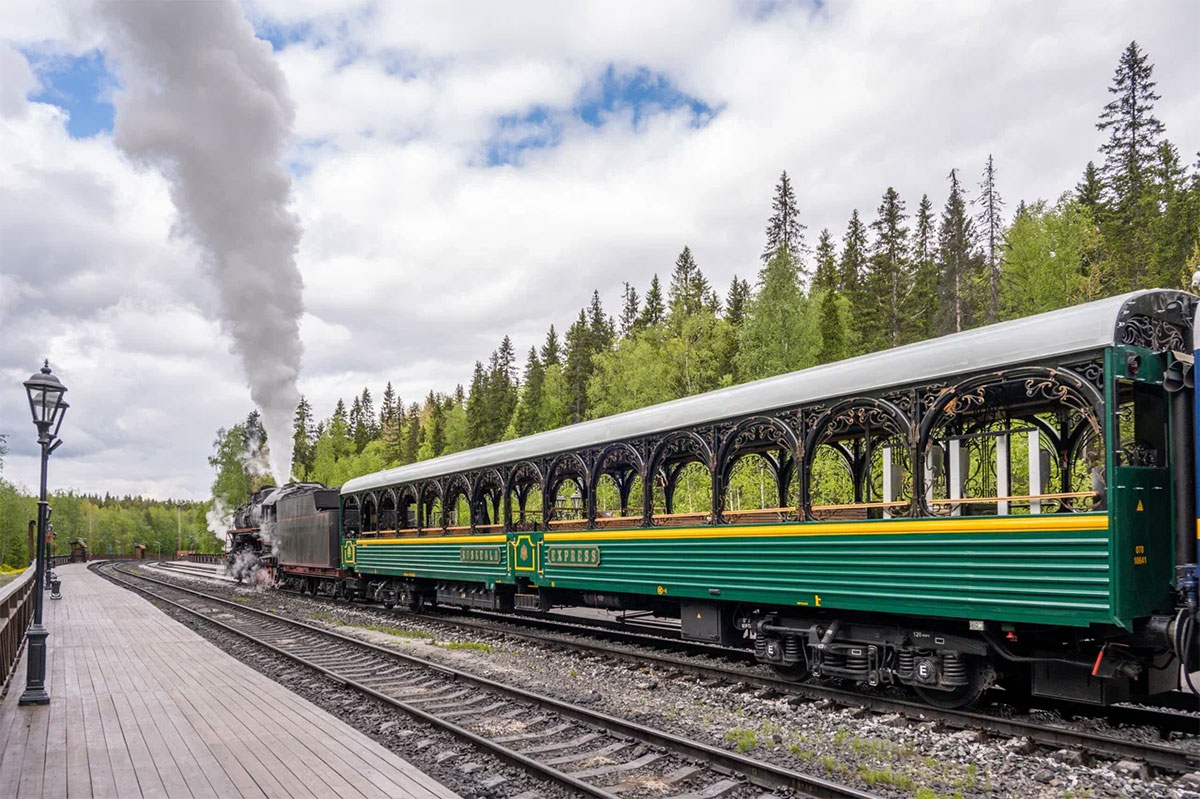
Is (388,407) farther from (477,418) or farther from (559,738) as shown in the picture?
(559,738)

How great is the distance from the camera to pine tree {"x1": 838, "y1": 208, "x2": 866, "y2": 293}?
161 ft

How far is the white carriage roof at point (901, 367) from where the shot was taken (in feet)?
23.2

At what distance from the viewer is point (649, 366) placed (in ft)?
129

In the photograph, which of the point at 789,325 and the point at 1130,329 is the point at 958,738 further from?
the point at 789,325

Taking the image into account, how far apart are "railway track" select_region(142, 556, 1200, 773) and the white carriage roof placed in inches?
118

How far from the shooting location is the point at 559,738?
8.08 m

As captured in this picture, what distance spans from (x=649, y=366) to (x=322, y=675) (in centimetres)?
2897

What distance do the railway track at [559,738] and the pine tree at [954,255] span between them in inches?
1647

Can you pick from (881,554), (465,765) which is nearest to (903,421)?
(881,554)

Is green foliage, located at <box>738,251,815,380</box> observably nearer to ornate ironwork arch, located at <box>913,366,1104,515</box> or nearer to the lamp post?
ornate ironwork arch, located at <box>913,366,1104,515</box>

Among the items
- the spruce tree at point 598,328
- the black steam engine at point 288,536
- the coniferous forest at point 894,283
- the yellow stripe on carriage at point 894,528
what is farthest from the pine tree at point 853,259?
the yellow stripe on carriage at point 894,528

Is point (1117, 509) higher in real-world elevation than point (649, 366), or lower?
lower

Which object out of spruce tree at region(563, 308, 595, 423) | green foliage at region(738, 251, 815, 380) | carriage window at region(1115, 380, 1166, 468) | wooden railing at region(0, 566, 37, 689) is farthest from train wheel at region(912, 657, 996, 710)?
spruce tree at region(563, 308, 595, 423)

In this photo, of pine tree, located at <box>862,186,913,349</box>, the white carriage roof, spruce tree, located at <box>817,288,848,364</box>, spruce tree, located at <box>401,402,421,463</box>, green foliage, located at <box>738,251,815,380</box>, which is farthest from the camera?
spruce tree, located at <box>401,402,421,463</box>
